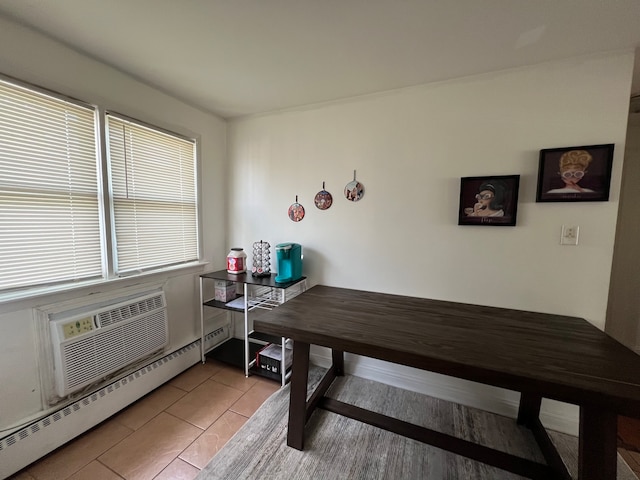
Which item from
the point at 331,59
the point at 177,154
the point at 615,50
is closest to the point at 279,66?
the point at 331,59

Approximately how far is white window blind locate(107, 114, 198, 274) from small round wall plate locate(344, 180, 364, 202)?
1.48 m

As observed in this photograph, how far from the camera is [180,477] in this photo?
4.59 ft

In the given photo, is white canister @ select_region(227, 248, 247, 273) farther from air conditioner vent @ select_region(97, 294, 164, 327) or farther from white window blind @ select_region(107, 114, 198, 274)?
air conditioner vent @ select_region(97, 294, 164, 327)

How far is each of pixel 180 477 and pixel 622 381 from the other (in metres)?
2.14

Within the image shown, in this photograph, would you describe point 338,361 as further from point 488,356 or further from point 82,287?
point 82,287

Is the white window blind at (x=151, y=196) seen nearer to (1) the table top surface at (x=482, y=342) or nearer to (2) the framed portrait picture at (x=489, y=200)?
(1) the table top surface at (x=482, y=342)

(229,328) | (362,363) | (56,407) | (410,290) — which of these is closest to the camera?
(56,407)

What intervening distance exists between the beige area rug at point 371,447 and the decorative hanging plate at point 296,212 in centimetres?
152

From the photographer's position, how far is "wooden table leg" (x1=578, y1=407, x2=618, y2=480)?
1.00 meters

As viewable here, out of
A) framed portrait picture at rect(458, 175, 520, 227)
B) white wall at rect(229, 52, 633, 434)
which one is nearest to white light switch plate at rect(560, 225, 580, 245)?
white wall at rect(229, 52, 633, 434)

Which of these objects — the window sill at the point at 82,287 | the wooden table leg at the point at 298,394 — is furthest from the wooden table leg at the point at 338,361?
the window sill at the point at 82,287

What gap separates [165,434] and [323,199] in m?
2.06

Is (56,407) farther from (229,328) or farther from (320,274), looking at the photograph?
(320,274)

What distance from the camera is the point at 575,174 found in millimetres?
1598
